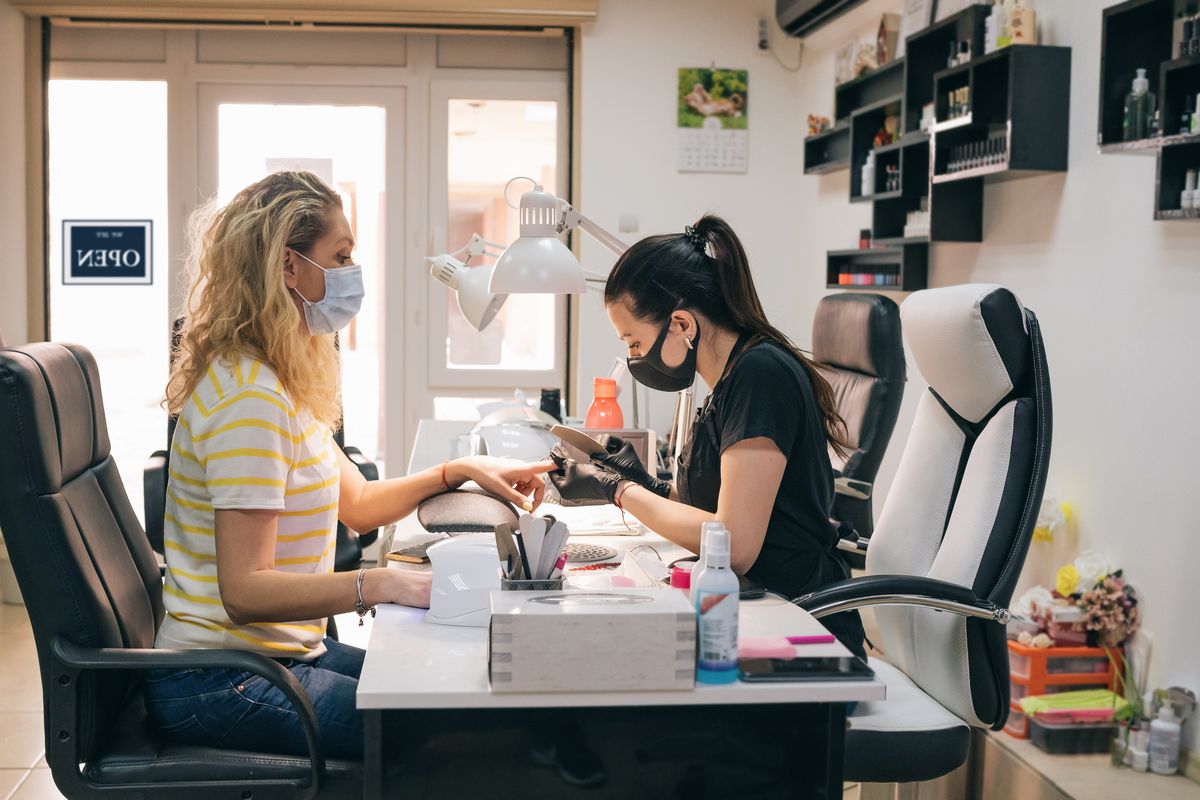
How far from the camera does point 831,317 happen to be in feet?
10.7

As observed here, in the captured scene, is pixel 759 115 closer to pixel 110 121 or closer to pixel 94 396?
pixel 110 121

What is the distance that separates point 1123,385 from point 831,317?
0.79 meters

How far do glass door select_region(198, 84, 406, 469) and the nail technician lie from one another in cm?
356

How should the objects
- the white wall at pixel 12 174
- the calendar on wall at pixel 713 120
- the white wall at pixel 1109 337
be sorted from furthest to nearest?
1. the calendar on wall at pixel 713 120
2. the white wall at pixel 12 174
3. the white wall at pixel 1109 337

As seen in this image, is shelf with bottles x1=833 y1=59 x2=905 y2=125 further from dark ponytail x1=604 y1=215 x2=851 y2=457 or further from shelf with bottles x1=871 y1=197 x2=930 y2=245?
dark ponytail x1=604 y1=215 x2=851 y2=457

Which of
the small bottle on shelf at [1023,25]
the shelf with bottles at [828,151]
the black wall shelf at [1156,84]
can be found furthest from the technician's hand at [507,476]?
the shelf with bottles at [828,151]

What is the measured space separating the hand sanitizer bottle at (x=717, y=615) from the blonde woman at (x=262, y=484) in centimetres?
47

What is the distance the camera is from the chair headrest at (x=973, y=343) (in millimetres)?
1783

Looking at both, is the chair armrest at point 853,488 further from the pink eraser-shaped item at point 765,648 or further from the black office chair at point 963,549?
the pink eraser-shaped item at point 765,648

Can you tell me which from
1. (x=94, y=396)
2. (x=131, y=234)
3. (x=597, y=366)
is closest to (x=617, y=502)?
(x=94, y=396)

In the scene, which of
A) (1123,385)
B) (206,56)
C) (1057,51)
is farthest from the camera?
(206,56)

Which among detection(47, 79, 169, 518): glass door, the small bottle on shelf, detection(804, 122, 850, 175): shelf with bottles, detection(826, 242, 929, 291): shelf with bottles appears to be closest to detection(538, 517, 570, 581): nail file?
the small bottle on shelf

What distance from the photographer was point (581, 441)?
2088mm

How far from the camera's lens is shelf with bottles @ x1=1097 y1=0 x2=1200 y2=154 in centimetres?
258
